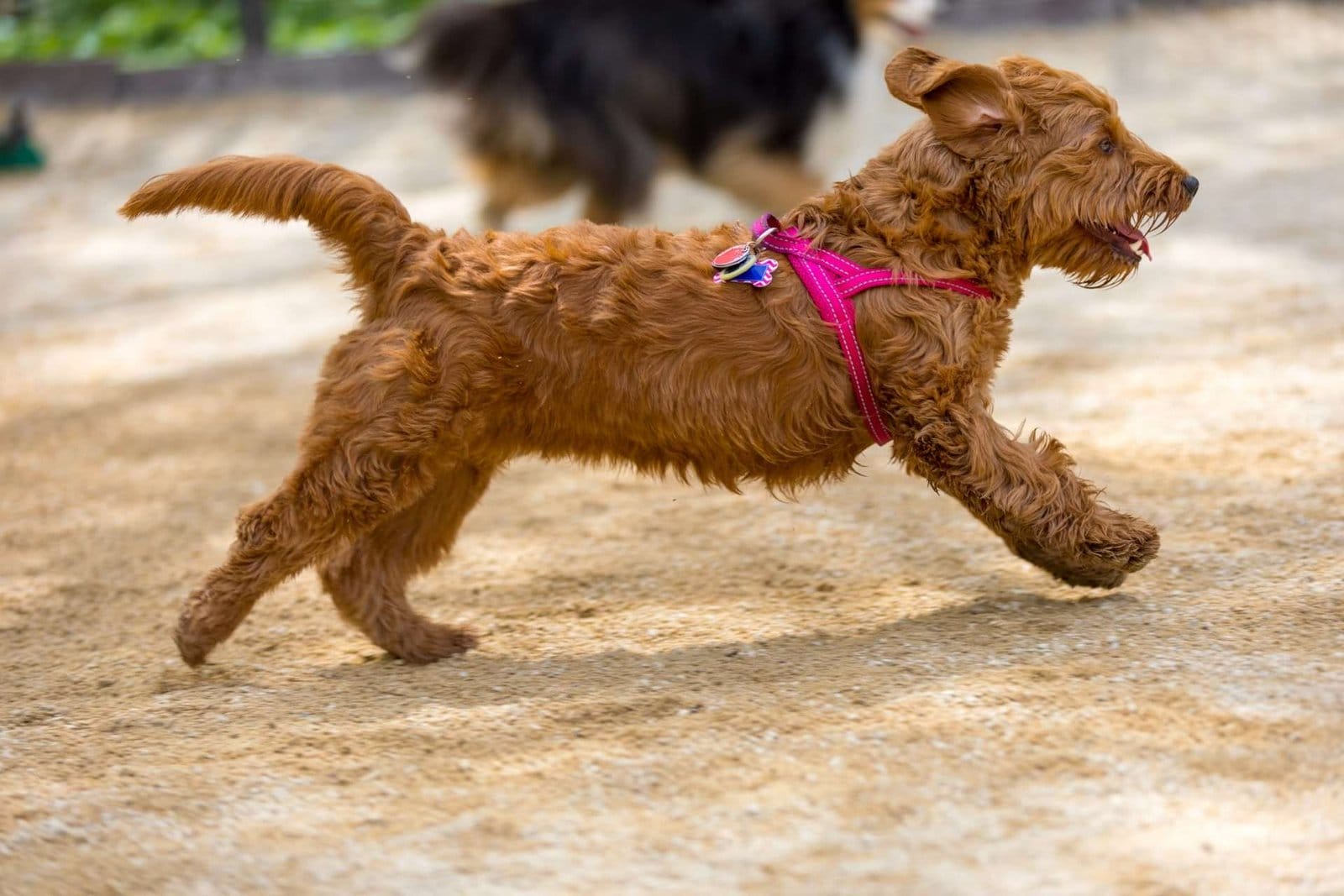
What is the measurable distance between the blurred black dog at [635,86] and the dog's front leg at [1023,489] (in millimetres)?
4646

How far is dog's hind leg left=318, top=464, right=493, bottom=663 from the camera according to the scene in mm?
4066

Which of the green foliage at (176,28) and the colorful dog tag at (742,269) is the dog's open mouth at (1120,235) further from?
the green foliage at (176,28)

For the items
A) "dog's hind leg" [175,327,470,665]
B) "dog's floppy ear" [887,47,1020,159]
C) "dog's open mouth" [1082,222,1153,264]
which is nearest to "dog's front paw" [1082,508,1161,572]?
"dog's open mouth" [1082,222,1153,264]

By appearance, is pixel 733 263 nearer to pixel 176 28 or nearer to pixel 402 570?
pixel 402 570

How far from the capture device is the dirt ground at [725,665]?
281 cm

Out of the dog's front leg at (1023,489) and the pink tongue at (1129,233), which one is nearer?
the dog's front leg at (1023,489)

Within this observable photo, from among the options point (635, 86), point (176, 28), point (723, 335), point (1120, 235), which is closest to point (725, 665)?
point (723, 335)

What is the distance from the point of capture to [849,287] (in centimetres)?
370

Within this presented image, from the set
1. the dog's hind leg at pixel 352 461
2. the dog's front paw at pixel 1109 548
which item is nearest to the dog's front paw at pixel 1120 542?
the dog's front paw at pixel 1109 548

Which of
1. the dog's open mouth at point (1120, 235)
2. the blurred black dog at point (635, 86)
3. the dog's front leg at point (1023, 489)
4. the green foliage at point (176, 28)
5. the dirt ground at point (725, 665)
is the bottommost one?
the dirt ground at point (725, 665)

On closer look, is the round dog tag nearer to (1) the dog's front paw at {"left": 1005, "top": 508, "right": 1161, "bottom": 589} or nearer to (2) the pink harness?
(2) the pink harness

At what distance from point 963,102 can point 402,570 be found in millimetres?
1940

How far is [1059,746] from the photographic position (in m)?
3.07

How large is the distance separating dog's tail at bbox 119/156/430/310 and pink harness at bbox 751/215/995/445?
0.96 metres
